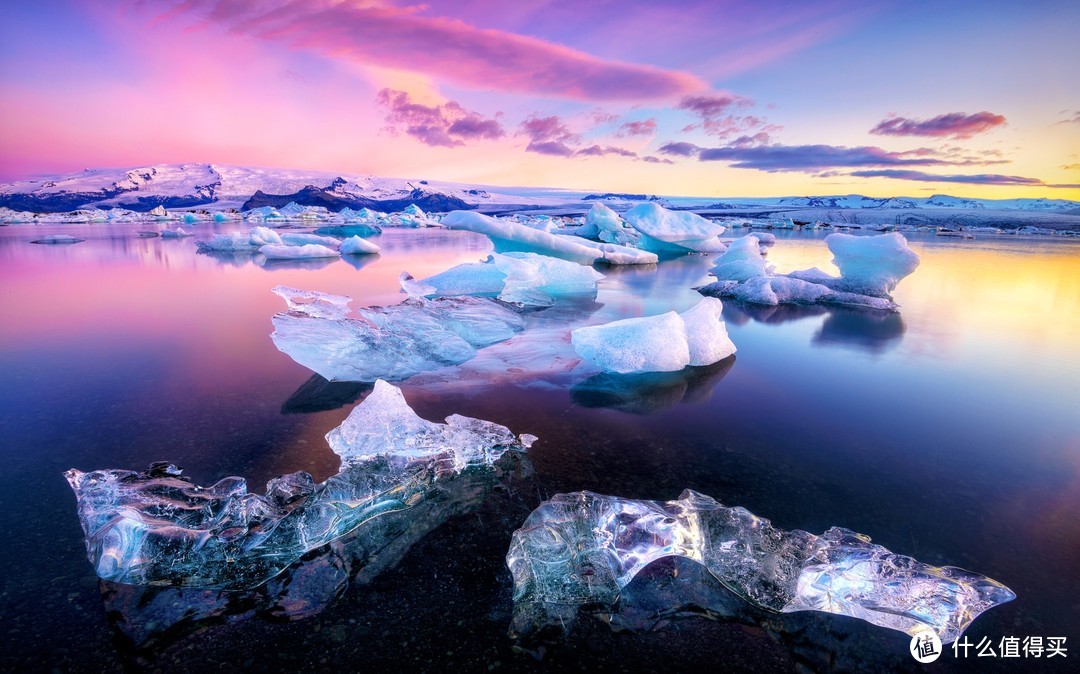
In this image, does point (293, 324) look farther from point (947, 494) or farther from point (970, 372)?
point (970, 372)

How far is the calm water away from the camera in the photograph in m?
1.47

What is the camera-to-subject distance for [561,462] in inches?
101

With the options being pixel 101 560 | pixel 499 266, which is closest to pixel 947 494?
pixel 101 560

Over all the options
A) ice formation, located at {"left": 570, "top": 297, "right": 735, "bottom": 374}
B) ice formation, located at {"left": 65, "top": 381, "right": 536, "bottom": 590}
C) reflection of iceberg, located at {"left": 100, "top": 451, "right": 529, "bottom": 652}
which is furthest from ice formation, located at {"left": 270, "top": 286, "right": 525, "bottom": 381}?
reflection of iceberg, located at {"left": 100, "top": 451, "right": 529, "bottom": 652}

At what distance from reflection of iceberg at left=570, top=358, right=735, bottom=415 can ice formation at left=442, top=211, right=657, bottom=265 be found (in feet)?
24.9

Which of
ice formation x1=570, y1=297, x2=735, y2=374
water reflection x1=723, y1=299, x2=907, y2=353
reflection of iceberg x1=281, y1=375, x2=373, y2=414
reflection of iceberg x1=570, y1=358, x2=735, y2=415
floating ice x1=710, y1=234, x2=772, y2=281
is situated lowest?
reflection of iceberg x1=281, y1=375, x2=373, y2=414

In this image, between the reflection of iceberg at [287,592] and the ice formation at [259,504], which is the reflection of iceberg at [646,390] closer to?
the ice formation at [259,504]

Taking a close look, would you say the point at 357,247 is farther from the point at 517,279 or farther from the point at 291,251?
the point at 517,279

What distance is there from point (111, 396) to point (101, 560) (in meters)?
2.25

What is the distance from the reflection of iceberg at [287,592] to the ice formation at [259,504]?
0.14ft

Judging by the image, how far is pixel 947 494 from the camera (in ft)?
7.82

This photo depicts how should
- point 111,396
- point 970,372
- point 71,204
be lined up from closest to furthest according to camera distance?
point 111,396 < point 970,372 < point 71,204

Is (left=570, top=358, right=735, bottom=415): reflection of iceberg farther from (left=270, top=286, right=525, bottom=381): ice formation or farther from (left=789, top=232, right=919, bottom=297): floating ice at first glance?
(left=789, top=232, right=919, bottom=297): floating ice

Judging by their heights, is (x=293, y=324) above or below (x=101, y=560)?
above
